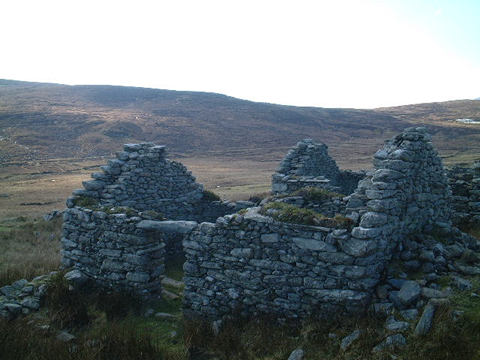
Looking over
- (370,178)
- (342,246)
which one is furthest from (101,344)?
(370,178)

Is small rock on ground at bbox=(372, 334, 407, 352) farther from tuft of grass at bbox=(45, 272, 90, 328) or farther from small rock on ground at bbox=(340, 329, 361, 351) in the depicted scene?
tuft of grass at bbox=(45, 272, 90, 328)

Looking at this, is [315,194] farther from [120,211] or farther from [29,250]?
[29,250]

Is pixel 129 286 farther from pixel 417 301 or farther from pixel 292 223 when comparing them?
pixel 417 301

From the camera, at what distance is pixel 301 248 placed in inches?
272

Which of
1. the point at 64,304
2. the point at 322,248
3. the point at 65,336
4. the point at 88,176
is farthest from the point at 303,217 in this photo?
the point at 88,176

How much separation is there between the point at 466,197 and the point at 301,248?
301 inches

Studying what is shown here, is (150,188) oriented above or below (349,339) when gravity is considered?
above

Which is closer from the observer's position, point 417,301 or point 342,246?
point 417,301

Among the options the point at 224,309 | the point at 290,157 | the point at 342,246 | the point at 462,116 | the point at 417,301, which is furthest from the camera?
the point at 462,116

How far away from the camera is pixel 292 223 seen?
23.1ft

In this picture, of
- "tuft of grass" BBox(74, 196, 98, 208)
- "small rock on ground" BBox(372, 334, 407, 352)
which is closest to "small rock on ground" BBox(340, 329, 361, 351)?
"small rock on ground" BBox(372, 334, 407, 352)

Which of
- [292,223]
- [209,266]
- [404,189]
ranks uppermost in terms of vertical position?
[404,189]

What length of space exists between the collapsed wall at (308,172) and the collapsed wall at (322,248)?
13.5ft

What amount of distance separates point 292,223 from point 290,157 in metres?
7.56
